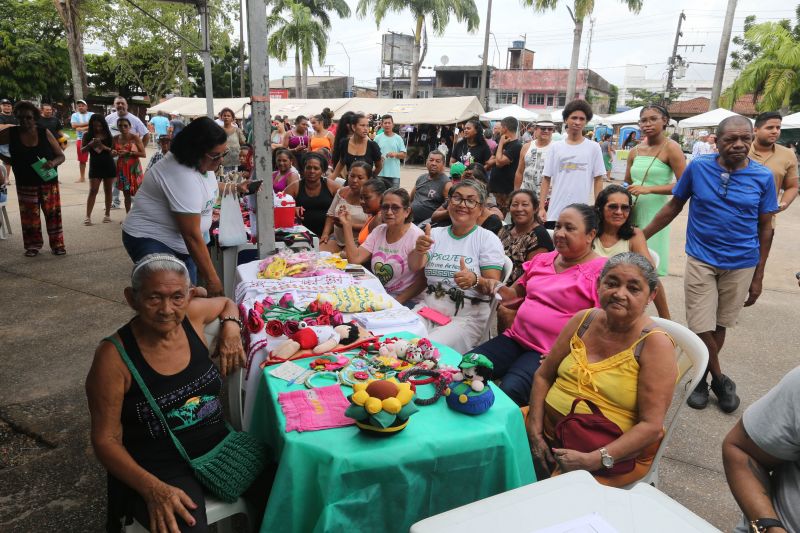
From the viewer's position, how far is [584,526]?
4.30 ft

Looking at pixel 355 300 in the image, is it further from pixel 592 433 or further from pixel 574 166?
pixel 574 166

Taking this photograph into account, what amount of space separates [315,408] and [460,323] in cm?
168

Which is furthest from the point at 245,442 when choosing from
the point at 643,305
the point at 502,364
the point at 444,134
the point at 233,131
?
the point at 444,134

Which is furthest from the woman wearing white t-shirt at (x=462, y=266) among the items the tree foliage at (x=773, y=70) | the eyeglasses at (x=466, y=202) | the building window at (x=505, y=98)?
the building window at (x=505, y=98)

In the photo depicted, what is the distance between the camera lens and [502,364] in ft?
9.77

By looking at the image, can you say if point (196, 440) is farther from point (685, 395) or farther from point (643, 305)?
point (685, 395)

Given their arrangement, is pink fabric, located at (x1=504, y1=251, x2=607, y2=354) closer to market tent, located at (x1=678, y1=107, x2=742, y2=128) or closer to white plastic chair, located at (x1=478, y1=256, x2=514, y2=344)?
white plastic chair, located at (x1=478, y1=256, x2=514, y2=344)

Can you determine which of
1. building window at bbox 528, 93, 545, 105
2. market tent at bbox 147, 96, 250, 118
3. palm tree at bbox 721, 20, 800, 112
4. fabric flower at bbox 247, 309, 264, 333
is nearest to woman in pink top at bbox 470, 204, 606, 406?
fabric flower at bbox 247, 309, 264, 333

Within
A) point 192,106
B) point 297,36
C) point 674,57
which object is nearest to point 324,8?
point 297,36

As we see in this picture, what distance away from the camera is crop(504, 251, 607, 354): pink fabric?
2.87 metres

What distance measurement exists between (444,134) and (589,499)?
80.0 feet

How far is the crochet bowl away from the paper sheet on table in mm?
608

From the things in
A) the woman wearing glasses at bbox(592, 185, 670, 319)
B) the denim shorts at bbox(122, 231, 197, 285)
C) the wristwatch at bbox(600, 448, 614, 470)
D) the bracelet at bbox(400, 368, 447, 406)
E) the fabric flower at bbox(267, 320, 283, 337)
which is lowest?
the wristwatch at bbox(600, 448, 614, 470)

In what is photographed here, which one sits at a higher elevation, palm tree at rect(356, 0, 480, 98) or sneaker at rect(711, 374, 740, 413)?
palm tree at rect(356, 0, 480, 98)
